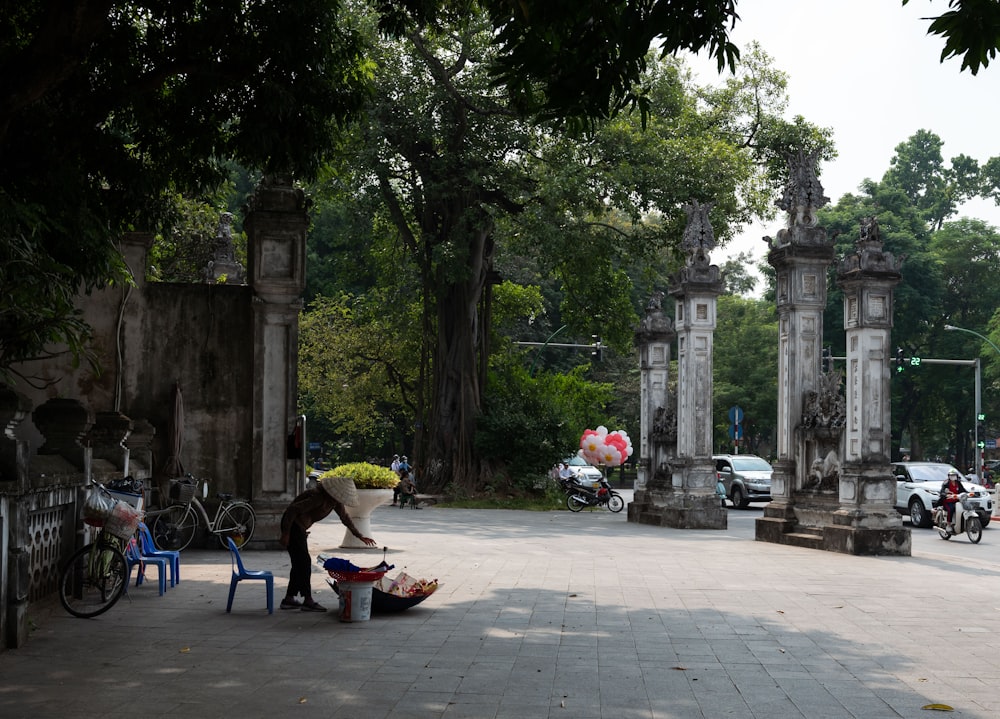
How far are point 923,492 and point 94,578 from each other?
21.6 metres

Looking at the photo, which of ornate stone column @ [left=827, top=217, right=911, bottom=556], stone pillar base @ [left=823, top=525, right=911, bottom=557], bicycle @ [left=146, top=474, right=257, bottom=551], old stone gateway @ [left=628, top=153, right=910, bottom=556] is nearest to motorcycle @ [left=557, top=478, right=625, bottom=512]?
old stone gateway @ [left=628, top=153, right=910, bottom=556]

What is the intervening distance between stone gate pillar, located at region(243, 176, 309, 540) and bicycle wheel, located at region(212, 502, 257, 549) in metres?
0.15

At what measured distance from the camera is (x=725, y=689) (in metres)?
7.11

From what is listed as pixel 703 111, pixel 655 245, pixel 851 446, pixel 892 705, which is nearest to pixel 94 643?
pixel 892 705

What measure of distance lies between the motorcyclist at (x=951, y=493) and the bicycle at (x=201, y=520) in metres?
13.8

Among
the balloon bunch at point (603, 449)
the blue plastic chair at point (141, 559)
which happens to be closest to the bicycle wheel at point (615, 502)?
the balloon bunch at point (603, 449)

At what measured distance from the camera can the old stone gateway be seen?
17.3 m

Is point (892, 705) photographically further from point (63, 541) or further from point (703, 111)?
point (703, 111)

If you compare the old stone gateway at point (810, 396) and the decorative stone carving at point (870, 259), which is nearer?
the old stone gateway at point (810, 396)

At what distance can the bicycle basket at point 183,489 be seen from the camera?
14648 mm

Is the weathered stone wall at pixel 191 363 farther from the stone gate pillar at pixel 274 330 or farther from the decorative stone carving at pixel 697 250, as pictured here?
the decorative stone carving at pixel 697 250

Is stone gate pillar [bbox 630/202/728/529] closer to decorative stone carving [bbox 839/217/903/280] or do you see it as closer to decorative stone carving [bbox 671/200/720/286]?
decorative stone carving [bbox 671/200/720/286]

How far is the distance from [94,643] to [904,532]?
12.9 m

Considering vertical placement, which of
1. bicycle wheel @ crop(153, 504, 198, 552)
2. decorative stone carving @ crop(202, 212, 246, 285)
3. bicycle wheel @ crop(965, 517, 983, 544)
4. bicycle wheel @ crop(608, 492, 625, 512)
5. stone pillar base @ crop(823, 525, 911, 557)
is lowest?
bicycle wheel @ crop(608, 492, 625, 512)
